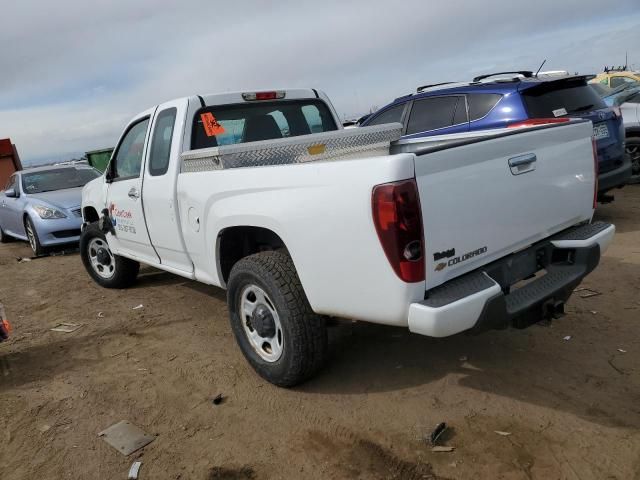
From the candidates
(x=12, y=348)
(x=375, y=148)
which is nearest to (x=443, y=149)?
(x=375, y=148)

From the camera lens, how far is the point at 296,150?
147 inches

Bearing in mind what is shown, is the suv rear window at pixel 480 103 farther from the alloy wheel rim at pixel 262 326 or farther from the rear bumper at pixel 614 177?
the alloy wheel rim at pixel 262 326

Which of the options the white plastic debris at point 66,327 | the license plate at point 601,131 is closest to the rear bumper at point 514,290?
the license plate at point 601,131

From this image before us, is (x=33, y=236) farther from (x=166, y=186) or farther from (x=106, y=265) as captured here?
(x=166, y=186)

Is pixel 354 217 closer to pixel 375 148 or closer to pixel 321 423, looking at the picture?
pixel 321 423

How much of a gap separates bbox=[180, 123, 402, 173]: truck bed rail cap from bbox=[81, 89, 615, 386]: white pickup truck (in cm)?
1

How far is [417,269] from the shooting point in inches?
96.0

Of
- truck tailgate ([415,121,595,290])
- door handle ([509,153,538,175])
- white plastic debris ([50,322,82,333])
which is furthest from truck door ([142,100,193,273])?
door handle ([509,153,538,175])

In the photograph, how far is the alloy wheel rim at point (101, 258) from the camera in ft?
19.4

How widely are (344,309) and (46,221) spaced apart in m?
7.51

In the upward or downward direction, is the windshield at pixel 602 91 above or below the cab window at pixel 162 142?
below

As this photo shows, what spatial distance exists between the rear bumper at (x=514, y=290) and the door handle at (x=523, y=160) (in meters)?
0.52

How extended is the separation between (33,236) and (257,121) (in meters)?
6.23

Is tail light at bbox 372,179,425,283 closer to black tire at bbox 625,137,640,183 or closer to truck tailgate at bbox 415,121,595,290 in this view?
truck tailgate at bbox 415,121,595,290
